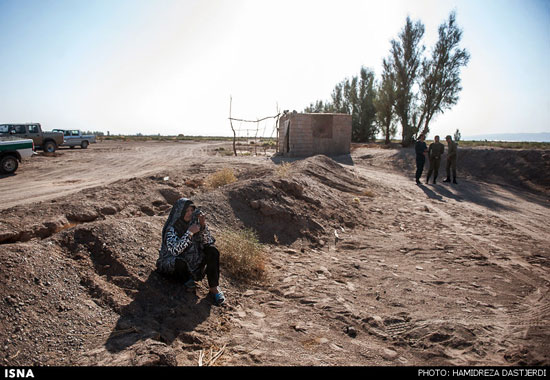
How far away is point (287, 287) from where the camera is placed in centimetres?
496

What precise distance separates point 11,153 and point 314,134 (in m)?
14.5

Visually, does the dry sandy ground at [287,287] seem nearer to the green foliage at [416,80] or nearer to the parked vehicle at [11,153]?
the parked vehicle at [11,153]

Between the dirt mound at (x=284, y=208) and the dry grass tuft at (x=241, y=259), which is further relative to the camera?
the dirt mound at (x=284, y=208)

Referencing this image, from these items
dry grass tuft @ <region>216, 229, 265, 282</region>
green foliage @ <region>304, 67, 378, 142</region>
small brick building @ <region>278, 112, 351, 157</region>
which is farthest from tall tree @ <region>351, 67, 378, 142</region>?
dry grass tuft @ <region>216, 229, 265, 282</region>

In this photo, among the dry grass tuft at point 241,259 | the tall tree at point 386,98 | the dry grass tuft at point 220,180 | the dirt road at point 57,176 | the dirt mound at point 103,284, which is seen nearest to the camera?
the dirt mound at point 103,284

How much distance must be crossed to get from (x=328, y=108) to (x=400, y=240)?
3627 cm

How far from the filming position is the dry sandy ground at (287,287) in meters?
3.24

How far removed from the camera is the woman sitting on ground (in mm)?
4188

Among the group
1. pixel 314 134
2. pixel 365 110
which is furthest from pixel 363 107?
pixel 314 134

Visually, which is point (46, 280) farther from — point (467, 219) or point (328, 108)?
point (328, 108)

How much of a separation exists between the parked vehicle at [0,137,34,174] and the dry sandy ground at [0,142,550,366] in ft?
16.5

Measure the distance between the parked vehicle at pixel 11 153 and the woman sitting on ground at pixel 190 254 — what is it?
489 inches

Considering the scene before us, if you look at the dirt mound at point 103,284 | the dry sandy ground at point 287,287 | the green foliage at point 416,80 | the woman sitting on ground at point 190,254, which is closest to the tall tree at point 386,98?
the green foliage at point 416,80

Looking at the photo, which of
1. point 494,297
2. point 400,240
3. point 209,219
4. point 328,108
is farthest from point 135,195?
point 328,108
